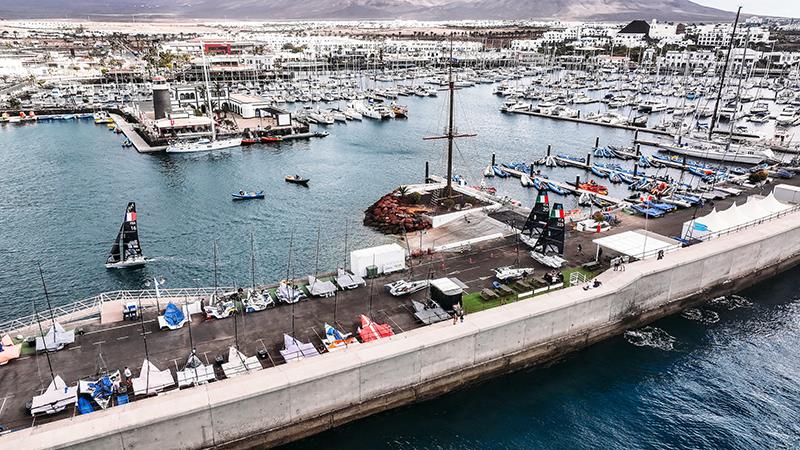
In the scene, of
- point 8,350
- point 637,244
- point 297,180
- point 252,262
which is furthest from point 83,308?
point 637,244

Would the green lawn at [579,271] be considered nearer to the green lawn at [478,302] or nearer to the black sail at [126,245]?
the green lawn at [478,302]

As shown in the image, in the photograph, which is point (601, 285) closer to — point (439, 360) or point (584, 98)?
point (439, 360)

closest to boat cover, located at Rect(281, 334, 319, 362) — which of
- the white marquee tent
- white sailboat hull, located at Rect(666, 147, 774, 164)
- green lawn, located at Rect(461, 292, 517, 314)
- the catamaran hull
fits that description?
green lawn, located at Rect(461, 292, 517, 314)

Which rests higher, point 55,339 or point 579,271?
point 55,339

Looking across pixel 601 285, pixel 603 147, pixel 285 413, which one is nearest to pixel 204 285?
pixel 285 413

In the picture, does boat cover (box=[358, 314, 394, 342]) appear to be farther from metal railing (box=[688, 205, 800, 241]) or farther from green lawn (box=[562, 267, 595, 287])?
metal railing (box=[688, 205, 800, 241])

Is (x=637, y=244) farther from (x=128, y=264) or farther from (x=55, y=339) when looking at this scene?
(x=128, y=264)

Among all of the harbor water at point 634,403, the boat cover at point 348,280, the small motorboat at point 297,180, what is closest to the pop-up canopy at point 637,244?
the harbor water at point 634,403
